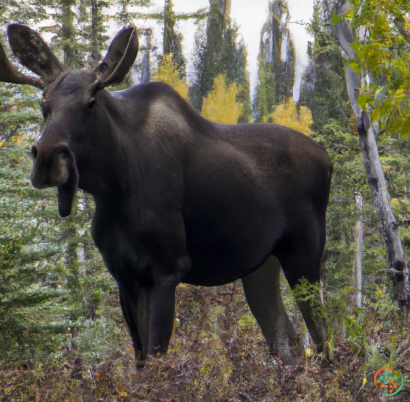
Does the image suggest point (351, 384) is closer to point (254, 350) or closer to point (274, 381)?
point (274, 381)

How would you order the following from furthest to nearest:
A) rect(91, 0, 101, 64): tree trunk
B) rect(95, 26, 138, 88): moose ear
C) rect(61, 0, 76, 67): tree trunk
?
rect(61, 0, 76, 67): tree trunk → rect(91, 0, 101, 64): tree trunk → rect(95, 26, 138, 88): moose ear

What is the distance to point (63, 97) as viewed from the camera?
13.1 feet

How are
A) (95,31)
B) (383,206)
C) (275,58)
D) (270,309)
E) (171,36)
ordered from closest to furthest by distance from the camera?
1. (270,309)
2. (383,206)
3. (95,31)
4. (171,36)
5. (275,58)

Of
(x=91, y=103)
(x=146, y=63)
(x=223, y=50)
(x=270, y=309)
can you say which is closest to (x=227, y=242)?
(x=270, y=309)

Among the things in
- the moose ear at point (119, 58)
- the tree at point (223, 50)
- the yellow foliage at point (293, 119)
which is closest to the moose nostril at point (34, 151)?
the moose ear at point (119, 58)

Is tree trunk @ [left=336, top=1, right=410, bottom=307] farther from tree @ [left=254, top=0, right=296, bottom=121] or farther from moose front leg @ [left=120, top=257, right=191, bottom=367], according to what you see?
tree @ [left=254, top=0, right=296, bottom=121]

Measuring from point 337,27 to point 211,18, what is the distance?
38.5 meters

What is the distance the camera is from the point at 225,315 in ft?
24.7

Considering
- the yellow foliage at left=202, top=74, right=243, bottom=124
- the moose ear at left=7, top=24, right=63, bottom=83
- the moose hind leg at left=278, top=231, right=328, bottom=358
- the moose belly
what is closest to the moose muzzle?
the moose ear at left=7, top=24, right=63, bottom=83

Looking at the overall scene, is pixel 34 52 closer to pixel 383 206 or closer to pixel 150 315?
pixel 150 315

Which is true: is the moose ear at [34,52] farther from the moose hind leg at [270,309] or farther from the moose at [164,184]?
the moose hind leg at [270,309]

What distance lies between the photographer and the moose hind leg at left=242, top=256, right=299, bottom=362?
5449 millimetres

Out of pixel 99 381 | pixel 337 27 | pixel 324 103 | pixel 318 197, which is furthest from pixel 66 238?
pixel 324 103

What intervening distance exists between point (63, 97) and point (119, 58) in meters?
0.46
